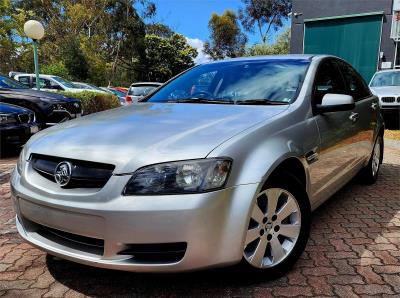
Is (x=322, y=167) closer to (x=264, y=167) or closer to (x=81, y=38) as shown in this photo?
(x=264, y=167)

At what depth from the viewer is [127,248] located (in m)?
2.13

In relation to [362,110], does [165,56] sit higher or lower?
higher

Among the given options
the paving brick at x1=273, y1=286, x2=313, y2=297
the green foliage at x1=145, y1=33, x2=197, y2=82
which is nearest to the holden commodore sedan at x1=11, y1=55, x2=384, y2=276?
the paving brick at x1=273, y1=286, x2=313, y2=297

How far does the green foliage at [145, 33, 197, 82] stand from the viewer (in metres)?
36.5

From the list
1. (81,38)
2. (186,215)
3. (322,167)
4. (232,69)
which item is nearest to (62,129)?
(186,215)

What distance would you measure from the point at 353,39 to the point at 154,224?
65.2 feet

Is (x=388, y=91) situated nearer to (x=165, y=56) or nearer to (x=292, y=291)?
(x=292, y=291)

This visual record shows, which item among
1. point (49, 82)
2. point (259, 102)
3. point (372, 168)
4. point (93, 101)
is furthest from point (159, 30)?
point (259, 102)

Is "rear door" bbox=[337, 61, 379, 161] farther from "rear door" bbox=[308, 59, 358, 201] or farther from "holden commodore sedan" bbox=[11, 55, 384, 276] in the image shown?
"holden commodore sedan" bbox=[11, 55, 384, 276]

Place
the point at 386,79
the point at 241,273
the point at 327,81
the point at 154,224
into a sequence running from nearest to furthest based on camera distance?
the point at 154,224
the point at 241,273
the point at 327,81
the point at 386,79

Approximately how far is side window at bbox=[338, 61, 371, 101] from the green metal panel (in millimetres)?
15580

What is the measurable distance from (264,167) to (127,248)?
0.89 m

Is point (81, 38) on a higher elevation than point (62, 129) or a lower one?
higher

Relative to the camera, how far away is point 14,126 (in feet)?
22.1
